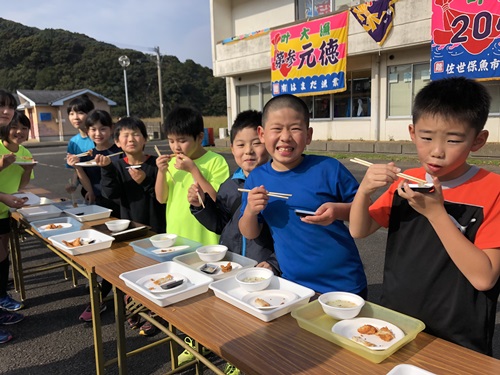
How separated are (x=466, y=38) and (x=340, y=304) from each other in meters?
11.2

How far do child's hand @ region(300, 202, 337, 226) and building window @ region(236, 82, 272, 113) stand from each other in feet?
49.8

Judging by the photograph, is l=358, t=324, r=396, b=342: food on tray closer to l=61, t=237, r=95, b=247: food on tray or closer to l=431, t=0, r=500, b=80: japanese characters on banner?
l=61, t=237, r=95, b=247: food on tray

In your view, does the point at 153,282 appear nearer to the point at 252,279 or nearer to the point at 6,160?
the point at 252,279

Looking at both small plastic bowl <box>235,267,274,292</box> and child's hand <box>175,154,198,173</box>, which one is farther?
child's hand <box>175,154,198,173</box>

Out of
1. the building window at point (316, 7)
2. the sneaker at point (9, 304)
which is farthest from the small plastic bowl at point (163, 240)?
the building window at point (316, 7)

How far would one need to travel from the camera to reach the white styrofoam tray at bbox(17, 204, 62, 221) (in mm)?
3518

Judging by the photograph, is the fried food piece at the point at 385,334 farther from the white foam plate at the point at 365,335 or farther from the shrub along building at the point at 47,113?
the shrub along building at the point at 47,113

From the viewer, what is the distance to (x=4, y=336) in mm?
3221

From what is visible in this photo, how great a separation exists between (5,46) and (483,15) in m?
62.5

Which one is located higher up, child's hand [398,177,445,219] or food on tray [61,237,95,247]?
child's hand [398,177,445,219]

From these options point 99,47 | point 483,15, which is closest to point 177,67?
point 99,47

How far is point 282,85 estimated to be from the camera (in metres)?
14.7

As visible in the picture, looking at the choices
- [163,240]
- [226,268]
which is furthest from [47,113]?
[226,268]

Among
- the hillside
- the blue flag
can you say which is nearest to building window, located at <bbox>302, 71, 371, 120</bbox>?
the blue flag
